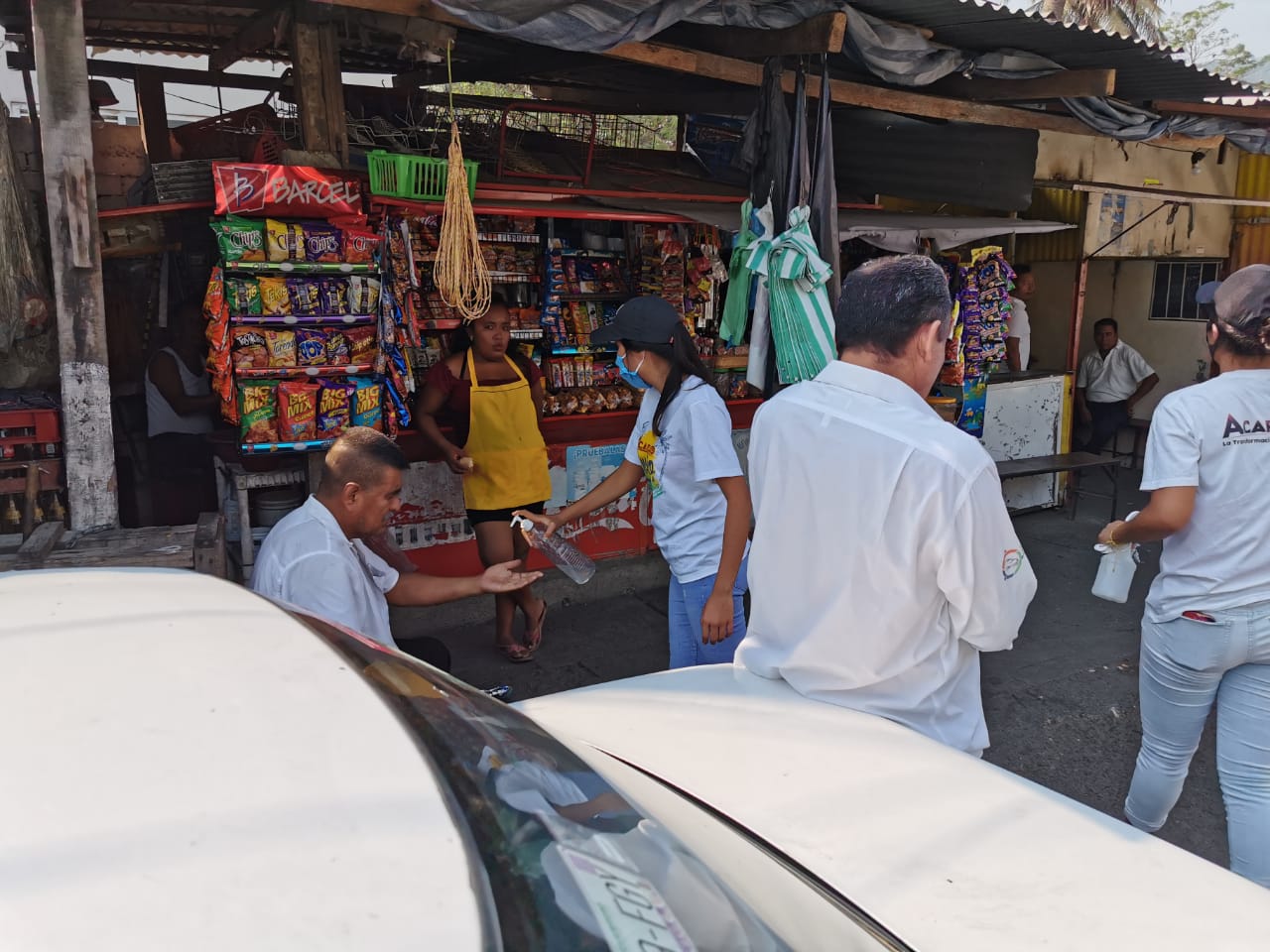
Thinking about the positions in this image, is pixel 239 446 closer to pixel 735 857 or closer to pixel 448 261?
pixel 448 261

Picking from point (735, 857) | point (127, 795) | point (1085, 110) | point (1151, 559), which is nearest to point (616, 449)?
point (1085, 110)

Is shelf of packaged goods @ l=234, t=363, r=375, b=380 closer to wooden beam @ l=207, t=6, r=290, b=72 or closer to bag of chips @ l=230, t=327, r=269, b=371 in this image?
bag of chips @ l=230, t=327, r=269, b=371

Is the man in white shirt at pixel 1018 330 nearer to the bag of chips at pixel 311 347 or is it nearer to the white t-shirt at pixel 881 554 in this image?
the bag of chips at pixel 311 347

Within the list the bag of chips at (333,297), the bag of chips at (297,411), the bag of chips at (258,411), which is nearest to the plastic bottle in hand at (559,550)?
the bag of chips at (297,411)

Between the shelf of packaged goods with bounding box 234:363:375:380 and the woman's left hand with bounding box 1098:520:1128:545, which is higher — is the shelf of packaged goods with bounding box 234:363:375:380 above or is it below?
above

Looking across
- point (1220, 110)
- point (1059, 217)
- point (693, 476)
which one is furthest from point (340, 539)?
point (1059, 217)

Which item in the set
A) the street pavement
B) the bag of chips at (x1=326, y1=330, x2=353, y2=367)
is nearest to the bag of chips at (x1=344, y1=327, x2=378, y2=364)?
the bag of chips at (x1=326, y1=330, x2=353, y2=367)

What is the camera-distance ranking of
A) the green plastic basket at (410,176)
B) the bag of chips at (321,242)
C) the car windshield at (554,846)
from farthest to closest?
1. the green plastic basket at (410,176)
2. the bag of chips at (321,242)
3. the car windshield at (554,846)

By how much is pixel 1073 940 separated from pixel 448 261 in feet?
12.7

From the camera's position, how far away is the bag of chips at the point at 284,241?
173 inches

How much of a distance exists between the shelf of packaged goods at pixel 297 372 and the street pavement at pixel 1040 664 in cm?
154

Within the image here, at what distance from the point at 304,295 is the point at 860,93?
10.2 ft

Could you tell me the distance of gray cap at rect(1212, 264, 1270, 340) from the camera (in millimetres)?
2619

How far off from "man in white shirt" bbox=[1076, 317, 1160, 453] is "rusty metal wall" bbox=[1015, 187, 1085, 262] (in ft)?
3.35
